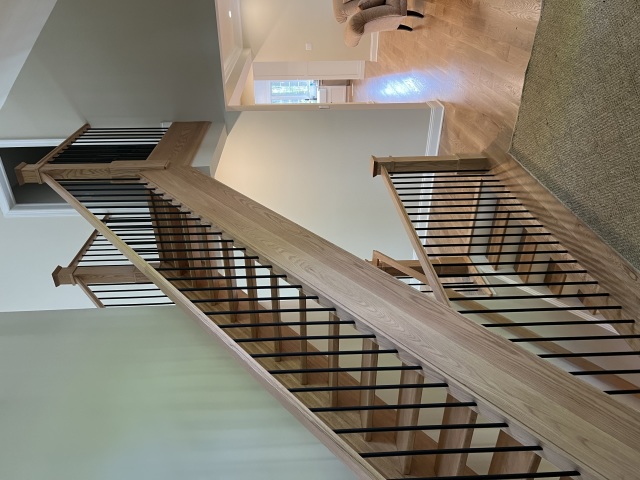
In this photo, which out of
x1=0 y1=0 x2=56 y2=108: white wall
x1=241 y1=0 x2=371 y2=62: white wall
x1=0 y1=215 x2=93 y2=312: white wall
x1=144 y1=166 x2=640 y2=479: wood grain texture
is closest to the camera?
x1=144 y1=166 x2=640 y2=479: wood grain texture

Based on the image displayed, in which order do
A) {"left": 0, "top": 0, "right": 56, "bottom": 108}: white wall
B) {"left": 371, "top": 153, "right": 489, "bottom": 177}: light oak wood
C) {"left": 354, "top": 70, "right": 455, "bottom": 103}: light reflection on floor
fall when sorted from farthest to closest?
{"left": 354, "top": 70, "right": 455, "bottom": 103}: light reflection on floor → {"left": 371, "top": 153, "right": 489, "bottom": 177}: light oak wood → {"left": 0, "top": 0, "right": 56, "bottom": 108}: white wall

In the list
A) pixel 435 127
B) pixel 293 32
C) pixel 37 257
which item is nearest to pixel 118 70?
Answer: pixel 37 257

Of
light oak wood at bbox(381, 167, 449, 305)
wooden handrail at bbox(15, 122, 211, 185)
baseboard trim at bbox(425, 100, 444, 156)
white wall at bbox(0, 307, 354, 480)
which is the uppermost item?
baseboard trim at bbox(425, 100, 444, 156)

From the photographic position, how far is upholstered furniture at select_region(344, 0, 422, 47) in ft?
13.6

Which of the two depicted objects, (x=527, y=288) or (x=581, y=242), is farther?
Answer: (x=527, y=288)

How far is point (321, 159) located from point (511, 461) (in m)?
3.31

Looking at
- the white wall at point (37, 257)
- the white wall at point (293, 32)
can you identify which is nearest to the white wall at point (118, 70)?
the white wall at point (37, 257)

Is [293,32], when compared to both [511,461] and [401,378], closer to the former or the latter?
[401,378]

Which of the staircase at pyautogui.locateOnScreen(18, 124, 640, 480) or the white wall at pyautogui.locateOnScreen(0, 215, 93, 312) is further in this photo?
the white wall at pyautogui.locateOnScreen(0, 215, 93, 312)

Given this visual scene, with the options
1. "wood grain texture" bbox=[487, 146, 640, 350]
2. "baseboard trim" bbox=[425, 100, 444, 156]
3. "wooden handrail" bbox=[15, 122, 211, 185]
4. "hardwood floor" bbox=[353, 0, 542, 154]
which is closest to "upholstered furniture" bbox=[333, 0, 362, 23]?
"hardwood floor" bbox=[353, 0, 542, 154]

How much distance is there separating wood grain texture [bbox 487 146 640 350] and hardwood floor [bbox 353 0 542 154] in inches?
12.9

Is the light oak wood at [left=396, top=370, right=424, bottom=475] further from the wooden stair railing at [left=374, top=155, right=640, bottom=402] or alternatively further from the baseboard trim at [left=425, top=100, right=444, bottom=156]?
the baseboard trim at [left=425, top=100, right=444, bottom=156]

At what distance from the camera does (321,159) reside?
4199mm

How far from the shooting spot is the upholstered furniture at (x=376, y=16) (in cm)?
415
